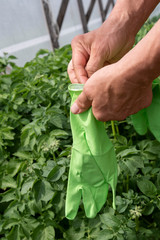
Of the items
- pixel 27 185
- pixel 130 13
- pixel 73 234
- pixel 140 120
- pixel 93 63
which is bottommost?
pixel 73 234

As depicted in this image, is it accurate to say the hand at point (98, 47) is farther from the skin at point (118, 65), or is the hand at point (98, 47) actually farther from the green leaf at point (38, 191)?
the green leaf at point (38, 191)

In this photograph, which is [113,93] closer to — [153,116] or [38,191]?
[153,116]

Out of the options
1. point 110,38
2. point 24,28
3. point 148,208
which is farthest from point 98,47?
point 24,28

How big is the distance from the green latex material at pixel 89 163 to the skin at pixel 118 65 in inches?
2.0

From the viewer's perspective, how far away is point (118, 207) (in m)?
0.96

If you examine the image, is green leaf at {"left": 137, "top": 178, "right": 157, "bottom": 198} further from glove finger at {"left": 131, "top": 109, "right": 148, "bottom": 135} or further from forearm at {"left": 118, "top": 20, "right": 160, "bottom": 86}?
forearm at {"left": 118, "top": 20, "right": 160, "bottom": 86}

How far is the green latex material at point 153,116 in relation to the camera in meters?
0.88

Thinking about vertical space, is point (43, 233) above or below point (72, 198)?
below

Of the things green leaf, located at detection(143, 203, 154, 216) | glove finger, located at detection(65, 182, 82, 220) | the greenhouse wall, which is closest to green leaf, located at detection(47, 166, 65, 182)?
glove finger, located at detection(65, 182, 82, 220)

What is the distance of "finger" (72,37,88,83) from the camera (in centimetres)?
89

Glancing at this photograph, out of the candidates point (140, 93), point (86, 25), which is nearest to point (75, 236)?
point (140, 93)

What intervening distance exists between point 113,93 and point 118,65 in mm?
76

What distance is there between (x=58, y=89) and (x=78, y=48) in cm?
53

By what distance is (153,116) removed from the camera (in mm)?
890
